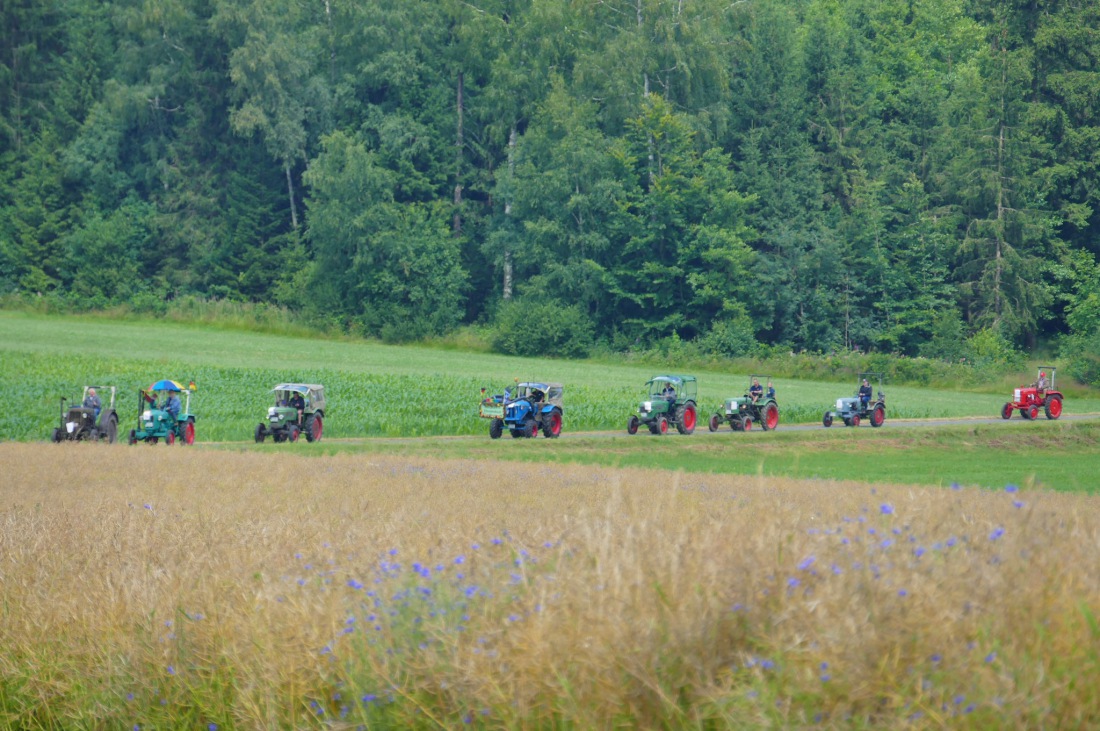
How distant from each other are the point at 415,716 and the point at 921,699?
260 cm

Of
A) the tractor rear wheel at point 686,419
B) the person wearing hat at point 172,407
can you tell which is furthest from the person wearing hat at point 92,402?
the tractor rear wheel at point 686,419

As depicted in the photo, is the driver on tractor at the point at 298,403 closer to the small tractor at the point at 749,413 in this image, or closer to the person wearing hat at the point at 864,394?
the small tractor at the point at 749,413

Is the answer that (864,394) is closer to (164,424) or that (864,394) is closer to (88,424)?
(164,424)

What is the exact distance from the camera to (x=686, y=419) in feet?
123

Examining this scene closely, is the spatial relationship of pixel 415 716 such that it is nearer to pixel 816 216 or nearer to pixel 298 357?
pixel 298 357

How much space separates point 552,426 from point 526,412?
37.9 inches

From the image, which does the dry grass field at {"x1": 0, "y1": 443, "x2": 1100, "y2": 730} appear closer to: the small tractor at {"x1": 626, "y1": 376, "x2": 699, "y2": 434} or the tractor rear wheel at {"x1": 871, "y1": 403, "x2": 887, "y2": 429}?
the small tractor at {"x1": 626, "y1": 376, "x2": 699, "y2": 434}

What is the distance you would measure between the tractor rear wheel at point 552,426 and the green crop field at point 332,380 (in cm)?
291

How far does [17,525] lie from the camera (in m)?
11.8

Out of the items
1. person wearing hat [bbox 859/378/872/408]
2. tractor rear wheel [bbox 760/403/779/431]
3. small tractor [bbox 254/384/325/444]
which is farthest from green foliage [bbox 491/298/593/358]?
small tractor [bbox 254/384/325/444]

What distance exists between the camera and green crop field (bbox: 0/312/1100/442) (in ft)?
125

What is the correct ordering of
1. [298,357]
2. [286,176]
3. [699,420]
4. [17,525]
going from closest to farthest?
[17,525], [699,420], [298,357], [286,176]

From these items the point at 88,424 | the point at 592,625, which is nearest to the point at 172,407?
the point at 88,424

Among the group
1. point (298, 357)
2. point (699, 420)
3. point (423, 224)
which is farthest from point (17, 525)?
point (423, 224)
